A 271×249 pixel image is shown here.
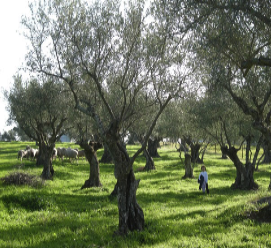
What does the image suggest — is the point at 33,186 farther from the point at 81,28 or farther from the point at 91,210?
the point at 81,28

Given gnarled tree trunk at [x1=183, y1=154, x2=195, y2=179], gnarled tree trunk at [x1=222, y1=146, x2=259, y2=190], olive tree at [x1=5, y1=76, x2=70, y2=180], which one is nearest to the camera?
olive tree at [x1=5, y1=76, x2=70, y2=180]

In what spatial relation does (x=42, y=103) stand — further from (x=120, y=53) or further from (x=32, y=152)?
(x=32, y=152)

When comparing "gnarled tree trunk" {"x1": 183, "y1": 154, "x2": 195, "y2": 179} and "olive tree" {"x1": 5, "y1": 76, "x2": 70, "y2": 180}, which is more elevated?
"olive tree" {"x1": 5, "y1": 76, "x2": 70, "y2": 180}

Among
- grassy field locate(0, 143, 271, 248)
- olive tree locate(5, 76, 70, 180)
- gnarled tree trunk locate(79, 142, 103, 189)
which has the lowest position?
grassy field locate(0, 143, 271, 248)

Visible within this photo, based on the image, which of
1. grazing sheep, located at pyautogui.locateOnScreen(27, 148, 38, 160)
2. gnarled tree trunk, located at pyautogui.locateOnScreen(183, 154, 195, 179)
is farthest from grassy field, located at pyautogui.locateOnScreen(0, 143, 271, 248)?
grazing sheep, located at pyautogui.locateOnScreen(27, 148, 38, 160)

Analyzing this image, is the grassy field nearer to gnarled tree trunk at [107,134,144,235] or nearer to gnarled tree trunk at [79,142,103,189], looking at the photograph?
gnarled tree trunk at [107,134,144,235]

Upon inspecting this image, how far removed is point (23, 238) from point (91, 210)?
4698mm

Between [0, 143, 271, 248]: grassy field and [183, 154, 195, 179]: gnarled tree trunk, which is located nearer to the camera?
[0, 143, 271, 248]: grassy field

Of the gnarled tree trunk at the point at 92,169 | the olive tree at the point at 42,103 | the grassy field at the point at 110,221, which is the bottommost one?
the grassy field at the point at 110,221

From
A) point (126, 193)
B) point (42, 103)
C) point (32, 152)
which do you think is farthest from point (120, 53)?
point (32, 152)

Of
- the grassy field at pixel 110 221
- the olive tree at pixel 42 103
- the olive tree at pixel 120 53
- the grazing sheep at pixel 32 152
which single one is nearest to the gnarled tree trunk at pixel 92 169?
the grassy field at pixel 110 221

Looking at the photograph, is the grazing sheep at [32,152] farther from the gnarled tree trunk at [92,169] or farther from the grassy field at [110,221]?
the grassy field at [110,221]

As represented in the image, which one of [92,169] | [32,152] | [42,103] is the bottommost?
[92,169]

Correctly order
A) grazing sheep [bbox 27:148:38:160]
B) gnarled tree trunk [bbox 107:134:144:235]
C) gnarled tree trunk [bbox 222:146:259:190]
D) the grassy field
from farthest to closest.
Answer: grazing sheep [bbox 27:148:38:160] → gnarled tree trunk [bbox 222:146:259:190] → gnarled tree trunk [bbox 107:134:144:235] → the grassy field
